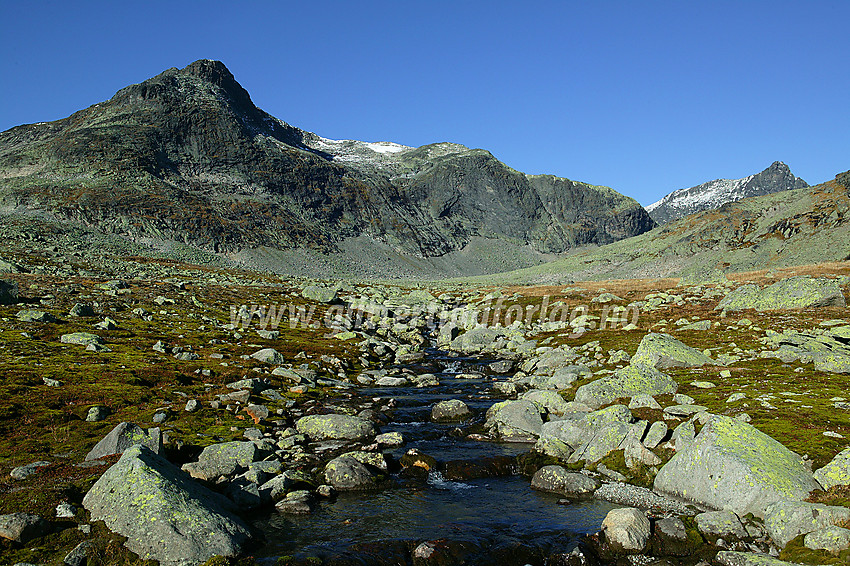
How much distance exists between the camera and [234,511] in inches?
575

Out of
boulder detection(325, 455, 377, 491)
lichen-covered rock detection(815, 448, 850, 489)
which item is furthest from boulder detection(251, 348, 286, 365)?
lichen-covered rock detection(815, 448, 850, 489)

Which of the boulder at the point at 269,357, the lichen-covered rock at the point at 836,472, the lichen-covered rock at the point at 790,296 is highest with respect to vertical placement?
the lichen-covered rock at the point at 790,296

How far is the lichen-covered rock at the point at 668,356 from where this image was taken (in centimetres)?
2900

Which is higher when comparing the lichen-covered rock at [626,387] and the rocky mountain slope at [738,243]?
the rocky mountain slope at [738,243]

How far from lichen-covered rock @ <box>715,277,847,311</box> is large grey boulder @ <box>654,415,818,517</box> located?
130ft

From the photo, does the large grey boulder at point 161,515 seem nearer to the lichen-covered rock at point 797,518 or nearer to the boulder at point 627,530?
the boulder at point 627,530

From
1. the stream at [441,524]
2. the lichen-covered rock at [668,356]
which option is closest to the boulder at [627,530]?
the stream at [441,524]

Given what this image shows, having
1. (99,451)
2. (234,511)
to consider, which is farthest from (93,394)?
(234,511)

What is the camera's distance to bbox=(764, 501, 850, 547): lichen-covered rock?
11.7 meters

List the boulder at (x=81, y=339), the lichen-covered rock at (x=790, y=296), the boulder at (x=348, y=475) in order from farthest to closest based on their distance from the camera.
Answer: the lichen-covered rock at (x=790, y=296) < the boulder at (x=81, y=339) < the boulder at (x=348, y=475)

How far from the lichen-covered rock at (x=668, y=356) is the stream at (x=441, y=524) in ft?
44.9

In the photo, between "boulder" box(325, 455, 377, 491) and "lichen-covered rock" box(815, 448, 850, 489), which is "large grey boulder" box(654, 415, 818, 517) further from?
"boulder" box(325, 455, 377, 491)

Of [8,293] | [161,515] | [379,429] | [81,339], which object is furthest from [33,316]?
[161,515]

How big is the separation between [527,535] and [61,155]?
250m
